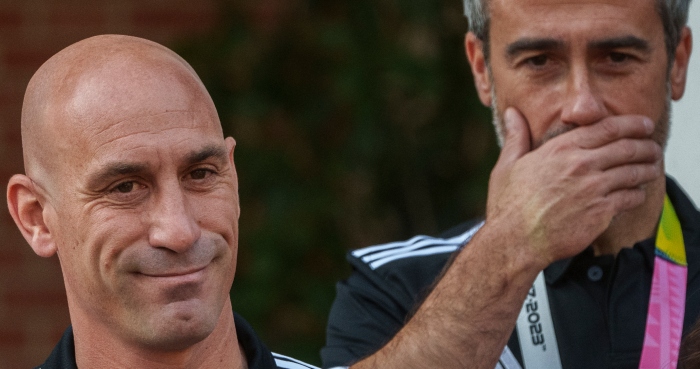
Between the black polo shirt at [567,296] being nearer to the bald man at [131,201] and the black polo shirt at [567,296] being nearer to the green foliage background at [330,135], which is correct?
the bald man at [131,201]

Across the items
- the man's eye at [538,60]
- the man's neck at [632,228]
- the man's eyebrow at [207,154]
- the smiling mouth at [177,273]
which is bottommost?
the man's neck at [632,228]

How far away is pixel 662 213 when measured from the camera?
2701 mm

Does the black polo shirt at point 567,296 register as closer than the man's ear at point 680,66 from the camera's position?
Yes

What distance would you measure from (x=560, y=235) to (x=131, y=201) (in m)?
0.85

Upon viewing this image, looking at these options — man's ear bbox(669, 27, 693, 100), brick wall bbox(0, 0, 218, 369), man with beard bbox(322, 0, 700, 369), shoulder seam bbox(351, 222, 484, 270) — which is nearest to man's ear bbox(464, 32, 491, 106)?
man with beard bbox(322, 0, 700, 369)

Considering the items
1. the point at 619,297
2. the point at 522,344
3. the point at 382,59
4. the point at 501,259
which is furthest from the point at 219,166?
the point at 382,59

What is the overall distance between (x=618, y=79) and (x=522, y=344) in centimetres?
60

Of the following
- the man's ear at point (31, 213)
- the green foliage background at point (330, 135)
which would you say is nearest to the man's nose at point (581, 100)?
the man's ear at point (31, 213)

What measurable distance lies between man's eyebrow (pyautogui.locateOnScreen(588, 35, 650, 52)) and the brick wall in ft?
8.03

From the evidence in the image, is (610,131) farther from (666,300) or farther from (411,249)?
(411,249)

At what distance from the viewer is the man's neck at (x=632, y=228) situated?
2691 mm

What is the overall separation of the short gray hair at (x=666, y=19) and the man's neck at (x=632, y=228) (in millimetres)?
325

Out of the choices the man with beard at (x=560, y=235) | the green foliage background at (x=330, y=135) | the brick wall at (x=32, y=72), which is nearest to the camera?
the man with beard at (x=560, y=235)

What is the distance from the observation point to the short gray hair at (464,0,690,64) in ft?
8.69
